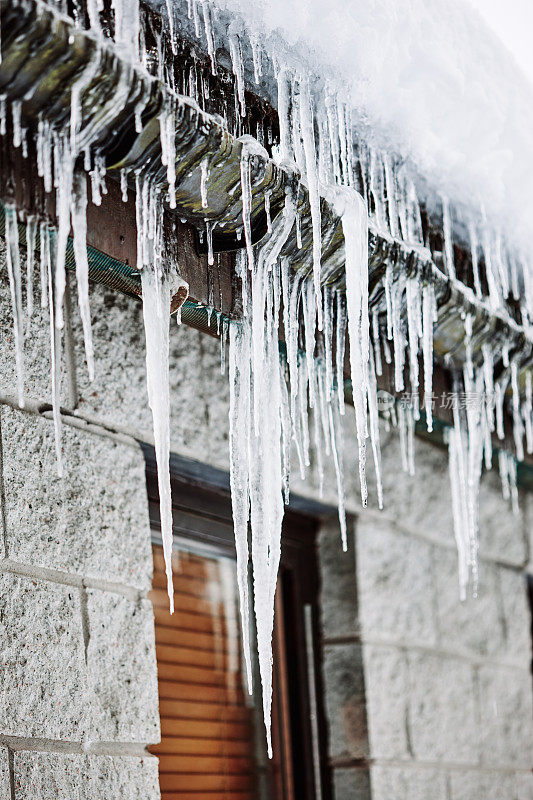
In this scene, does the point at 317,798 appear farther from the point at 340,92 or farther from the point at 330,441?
the point at 340,92

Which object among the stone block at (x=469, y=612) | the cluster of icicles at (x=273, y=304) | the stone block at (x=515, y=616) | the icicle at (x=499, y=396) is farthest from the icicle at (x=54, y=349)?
the stone block at (x=515, y=616)

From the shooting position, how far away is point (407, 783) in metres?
2.92

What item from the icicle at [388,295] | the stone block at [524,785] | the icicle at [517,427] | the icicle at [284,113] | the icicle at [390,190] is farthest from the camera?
the stone block at [524,785]

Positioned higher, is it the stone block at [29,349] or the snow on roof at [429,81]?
the snow on roof at [429,81]

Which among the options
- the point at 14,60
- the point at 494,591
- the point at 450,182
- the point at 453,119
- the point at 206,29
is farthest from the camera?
the point at 494,591

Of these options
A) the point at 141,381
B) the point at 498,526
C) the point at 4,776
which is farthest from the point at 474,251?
the point at 4,776

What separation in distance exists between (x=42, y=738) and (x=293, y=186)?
1.11 m

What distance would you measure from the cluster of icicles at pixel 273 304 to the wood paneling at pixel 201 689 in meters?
0.30

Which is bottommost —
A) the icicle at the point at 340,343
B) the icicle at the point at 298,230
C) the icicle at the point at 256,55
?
the icicle at the point at 340,343

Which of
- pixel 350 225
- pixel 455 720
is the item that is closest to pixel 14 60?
pixel 350 225

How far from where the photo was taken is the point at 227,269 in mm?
2166

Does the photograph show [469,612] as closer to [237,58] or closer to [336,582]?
[336,582]

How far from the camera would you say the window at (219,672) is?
8.23 ft

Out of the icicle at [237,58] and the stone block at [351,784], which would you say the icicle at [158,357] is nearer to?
the icicle at [237,58]
